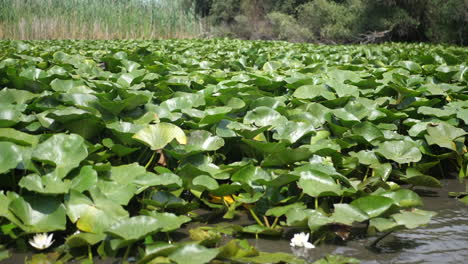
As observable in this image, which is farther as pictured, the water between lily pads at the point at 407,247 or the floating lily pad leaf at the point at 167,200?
the floating lily pad leaf at the point at 167,200

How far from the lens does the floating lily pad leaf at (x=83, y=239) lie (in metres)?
1.27

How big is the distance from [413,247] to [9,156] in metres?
1.38

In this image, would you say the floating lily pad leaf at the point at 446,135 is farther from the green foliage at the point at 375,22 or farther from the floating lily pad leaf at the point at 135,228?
the green foliage at the point at 375,22

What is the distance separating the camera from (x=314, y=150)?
70.2 inches

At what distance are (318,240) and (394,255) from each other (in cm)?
24

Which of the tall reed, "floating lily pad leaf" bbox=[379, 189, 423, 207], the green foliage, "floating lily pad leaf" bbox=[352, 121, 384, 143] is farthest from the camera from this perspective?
the green foliage

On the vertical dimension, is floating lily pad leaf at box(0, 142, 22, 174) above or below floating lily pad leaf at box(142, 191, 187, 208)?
above

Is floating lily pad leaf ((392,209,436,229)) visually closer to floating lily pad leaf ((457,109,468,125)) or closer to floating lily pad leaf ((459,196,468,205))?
floating lily pad leaf ((459,196,468,205))

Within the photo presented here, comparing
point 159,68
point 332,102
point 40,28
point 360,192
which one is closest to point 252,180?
point 360,192

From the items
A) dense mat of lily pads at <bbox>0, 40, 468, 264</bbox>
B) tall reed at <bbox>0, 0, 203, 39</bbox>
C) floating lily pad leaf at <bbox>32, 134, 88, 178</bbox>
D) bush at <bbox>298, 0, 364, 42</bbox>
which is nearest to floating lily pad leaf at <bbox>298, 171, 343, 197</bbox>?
dense mat of lily pads at <bbox>0, 40, 468, 264</bbox>

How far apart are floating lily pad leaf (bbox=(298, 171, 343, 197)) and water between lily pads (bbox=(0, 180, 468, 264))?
0.56 feet

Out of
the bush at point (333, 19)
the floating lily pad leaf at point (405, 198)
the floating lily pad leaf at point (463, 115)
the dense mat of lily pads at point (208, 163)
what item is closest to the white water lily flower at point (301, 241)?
the dense mat of lily pads at point (208, 163)

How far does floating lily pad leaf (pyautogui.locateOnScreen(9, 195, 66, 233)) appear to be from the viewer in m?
1.33

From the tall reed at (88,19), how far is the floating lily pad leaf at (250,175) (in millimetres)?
9459
